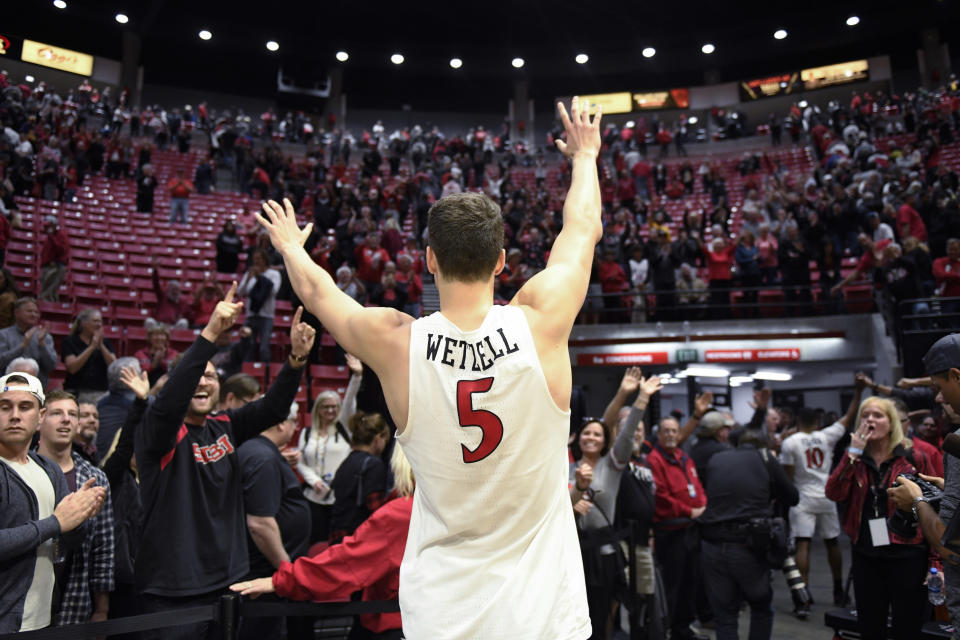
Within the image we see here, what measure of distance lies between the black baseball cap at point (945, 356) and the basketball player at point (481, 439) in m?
1.91

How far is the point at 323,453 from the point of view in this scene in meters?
5.43

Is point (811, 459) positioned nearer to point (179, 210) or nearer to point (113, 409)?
point (113, 409)

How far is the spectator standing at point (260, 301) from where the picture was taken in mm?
8555

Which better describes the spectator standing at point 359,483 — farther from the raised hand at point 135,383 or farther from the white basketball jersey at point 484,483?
the white basketball jersey at point 484,483

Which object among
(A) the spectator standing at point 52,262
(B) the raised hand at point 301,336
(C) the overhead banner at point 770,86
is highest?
(C) the overhead banner at point 770,86

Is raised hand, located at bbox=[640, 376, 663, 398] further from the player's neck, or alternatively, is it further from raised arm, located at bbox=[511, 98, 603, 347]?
the player's neck

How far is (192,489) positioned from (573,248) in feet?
6.69

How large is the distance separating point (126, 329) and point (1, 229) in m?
1.92

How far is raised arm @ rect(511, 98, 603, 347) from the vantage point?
1.63 m

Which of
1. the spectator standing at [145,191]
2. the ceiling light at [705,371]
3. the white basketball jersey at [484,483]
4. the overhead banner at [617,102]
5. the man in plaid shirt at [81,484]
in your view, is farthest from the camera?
the overhead banner at [617,102]

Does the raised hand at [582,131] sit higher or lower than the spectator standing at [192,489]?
higher

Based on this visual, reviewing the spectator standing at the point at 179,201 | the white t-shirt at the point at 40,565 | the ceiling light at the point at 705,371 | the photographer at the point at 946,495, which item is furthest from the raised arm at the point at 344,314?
the spectator standing at the point at 179,201

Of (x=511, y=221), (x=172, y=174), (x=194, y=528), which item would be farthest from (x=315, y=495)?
(x=172, y=174)

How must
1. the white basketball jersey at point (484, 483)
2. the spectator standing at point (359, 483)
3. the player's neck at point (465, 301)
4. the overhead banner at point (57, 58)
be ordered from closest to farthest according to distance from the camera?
the white basketball jersey at point (484, 483)
the player's neck at point (465, 301)
the spectator standing at point (359, 483)
the overhead banner at point (57, 58)
